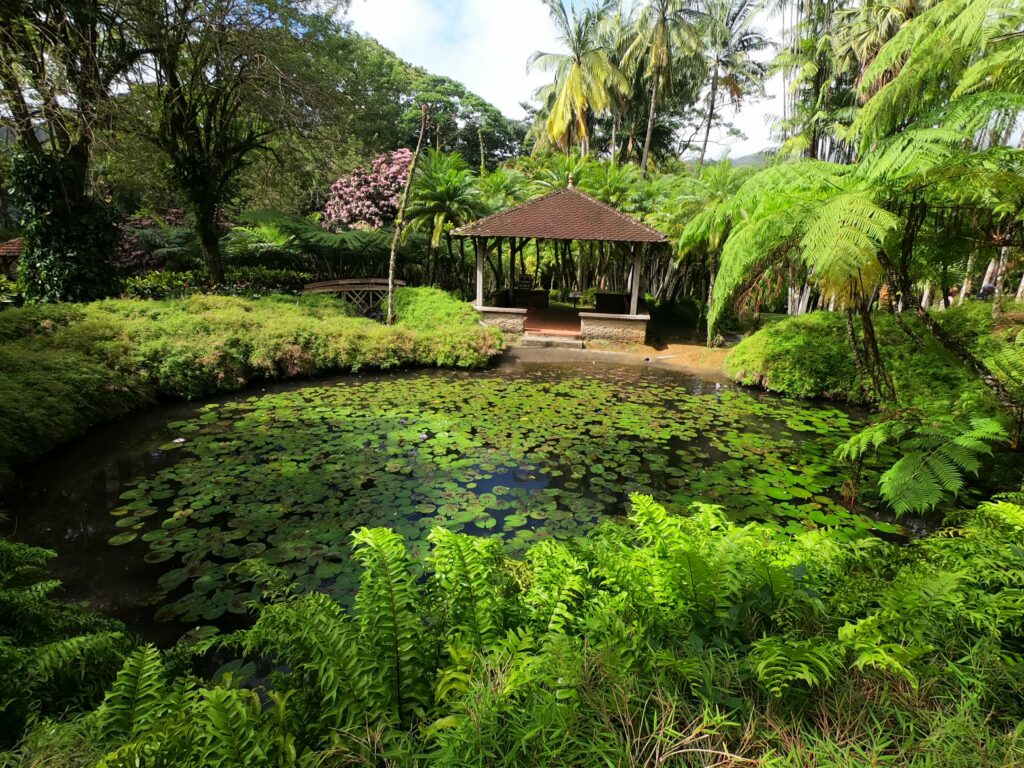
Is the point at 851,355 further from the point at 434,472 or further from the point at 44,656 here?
the point at 44,656

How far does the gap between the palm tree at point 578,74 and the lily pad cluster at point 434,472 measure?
16.3 metres

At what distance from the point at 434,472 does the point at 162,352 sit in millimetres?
5408

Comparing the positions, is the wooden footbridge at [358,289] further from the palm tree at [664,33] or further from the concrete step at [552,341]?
the palm tree at [664,33]

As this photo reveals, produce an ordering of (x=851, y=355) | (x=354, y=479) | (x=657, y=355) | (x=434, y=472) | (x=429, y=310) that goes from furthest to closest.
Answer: (x=429, y=310) → (x=657, y=355) → (x=851, y=355) → (x=434, y=472) → (x=354, y=479)

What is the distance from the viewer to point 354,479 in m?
5.04

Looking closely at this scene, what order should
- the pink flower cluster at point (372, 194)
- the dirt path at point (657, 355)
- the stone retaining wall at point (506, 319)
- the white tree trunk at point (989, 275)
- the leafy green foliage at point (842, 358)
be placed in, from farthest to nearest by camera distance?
1. the pink flower cluster at point (372, 194)
2. the white tree trunk at point (989, 275)
3. the stone retaining wall at point (506, 319)
4. the dirt path at point (657, 355)
5. the leafy green foliage at point (842, 358)

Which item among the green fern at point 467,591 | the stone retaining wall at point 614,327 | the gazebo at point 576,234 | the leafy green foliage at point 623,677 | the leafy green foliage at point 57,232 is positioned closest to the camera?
the leafy green foliage at point 623,677

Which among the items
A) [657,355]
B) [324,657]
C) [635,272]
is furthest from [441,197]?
[324,657]

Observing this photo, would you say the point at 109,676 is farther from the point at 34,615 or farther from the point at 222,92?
the point at 222,92

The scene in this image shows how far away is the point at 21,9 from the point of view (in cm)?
725

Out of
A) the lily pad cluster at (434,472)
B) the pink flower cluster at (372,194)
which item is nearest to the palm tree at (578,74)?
the pink flower cluster at (372,194)

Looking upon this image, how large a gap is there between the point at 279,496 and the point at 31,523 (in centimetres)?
202

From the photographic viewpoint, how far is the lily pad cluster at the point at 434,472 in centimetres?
391

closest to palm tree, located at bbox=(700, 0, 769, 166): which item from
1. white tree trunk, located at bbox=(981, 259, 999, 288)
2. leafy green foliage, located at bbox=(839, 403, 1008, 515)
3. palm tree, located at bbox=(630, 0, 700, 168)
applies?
palm tree, located at bbox=(630, 0, 700, 168)
